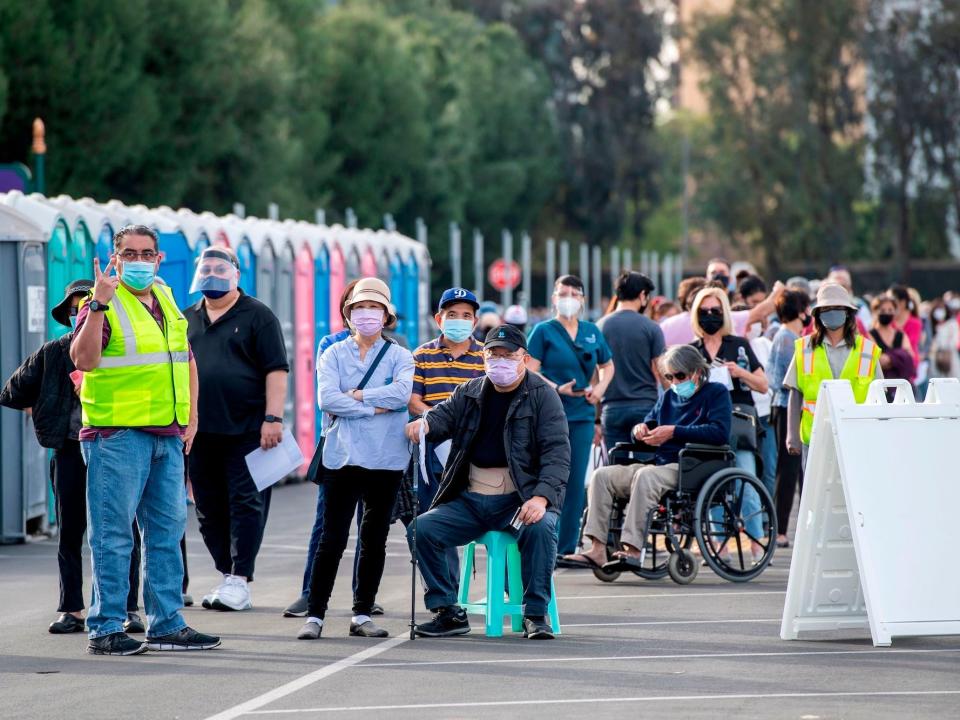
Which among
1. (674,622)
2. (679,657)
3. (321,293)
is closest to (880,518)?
(679,657)

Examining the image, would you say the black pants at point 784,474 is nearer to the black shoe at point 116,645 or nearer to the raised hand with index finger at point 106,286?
the black shoe at point 116,645

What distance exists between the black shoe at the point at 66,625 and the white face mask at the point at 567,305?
414 centimetres

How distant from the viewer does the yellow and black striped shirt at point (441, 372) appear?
1083 centimetres

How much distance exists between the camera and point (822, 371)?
12.1 meters

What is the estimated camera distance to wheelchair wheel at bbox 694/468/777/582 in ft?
39.9

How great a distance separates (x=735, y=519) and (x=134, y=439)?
14.4 feet

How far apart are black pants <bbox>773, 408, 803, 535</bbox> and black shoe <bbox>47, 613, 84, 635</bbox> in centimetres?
578

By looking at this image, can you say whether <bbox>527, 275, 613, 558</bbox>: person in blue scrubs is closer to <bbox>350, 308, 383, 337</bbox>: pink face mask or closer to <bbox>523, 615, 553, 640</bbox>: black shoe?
<bbox>350, 308, 383, 337</bbox>: pink face mask

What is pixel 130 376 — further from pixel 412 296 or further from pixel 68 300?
pixel 412 296

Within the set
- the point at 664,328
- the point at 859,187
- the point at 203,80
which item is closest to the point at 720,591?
the point at 664,328

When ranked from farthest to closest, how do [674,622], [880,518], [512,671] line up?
[674,622]
[880,518]
[512,671]

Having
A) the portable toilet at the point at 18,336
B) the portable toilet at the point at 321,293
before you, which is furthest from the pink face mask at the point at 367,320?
the portable toilet at the point at 321,293

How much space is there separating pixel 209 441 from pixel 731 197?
198 ft

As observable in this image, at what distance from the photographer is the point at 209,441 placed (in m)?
10.9
